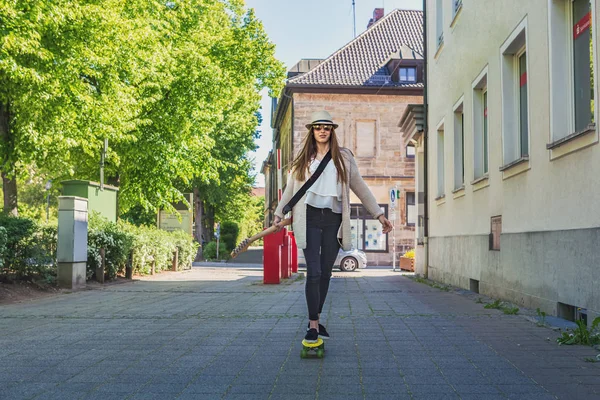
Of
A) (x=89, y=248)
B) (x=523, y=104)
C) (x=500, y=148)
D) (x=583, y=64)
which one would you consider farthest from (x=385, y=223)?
(x=89, y=248)

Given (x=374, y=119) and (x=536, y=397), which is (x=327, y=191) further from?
(x=374, y=119)

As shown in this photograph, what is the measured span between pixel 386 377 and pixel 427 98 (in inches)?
630

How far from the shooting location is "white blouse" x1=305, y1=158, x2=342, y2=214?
20.2 feet

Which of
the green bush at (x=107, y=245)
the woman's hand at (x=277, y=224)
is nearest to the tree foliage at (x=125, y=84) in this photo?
the green bush at (x=107, y=245)

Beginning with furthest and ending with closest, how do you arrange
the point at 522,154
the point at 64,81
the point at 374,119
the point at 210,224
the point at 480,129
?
the point at 210,224 < the point at 374,119 < the point at 64,81 < the point at 480,129 < the point at 522,154

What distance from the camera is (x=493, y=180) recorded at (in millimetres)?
12086

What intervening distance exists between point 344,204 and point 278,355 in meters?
1.35

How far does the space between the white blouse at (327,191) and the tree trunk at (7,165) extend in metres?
14.5

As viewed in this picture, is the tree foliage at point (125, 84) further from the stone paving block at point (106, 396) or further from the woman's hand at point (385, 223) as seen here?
the stone paving block at point (106, 396)

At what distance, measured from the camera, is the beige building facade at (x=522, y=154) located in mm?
7755

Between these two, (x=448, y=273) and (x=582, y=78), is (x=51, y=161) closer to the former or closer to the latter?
(x=448, y=273)

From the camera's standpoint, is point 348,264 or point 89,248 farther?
point 348,264

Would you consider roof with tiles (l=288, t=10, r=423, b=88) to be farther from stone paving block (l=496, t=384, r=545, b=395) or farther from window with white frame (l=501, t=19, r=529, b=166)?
stone paving block (l=496, t=384, r=545, b=395)

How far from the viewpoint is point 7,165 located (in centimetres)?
1891
